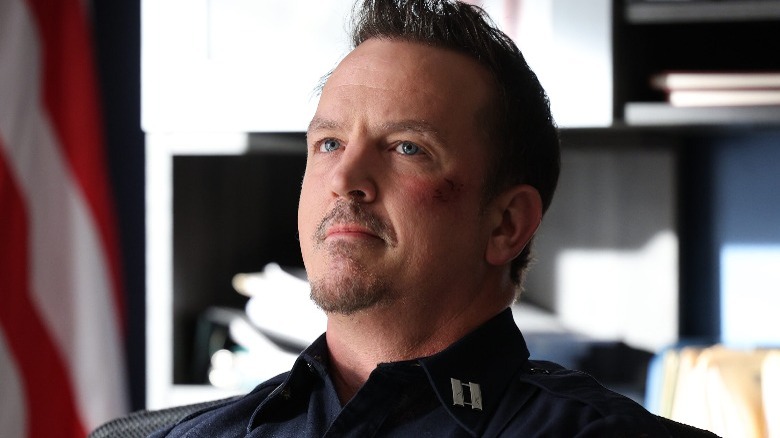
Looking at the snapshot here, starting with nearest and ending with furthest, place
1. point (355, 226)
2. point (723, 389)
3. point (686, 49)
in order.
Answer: point (355, 226), point (723, 389), point (686, 49)

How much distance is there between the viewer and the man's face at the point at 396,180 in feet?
3.91

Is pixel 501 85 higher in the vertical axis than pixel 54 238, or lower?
higher

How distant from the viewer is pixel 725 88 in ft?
6.26

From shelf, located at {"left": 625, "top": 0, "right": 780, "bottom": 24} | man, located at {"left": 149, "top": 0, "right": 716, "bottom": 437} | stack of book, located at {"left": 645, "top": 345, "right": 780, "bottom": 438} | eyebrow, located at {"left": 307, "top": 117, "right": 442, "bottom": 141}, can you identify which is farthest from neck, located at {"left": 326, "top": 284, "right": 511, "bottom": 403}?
shelf, located at {"left": 625, "top": 0, "right": 780, "bottom": 24}

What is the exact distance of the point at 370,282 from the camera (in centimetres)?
118

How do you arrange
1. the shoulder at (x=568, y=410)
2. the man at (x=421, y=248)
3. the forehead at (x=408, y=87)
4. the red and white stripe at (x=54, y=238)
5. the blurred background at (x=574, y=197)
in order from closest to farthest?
1. the shoulder at (x=568, y=410)
2. the man at (x=421, y=248)
3. the forehead at (x=408, y=87)
4. the blurred background at (x=574, y=197)
5. the red and white stripe at (x=54, y=238)

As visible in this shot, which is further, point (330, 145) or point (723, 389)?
point (723, 389)

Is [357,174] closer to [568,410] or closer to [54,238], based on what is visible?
[568,410]

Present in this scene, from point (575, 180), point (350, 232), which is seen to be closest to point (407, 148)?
point (350, 232)

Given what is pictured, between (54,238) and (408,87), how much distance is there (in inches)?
51.5

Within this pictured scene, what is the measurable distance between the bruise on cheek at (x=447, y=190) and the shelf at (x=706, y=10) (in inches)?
33.2

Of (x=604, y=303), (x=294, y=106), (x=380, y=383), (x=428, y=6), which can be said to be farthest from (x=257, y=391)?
(x=604, y=303)

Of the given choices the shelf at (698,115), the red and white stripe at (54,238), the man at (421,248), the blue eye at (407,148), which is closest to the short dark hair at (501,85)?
the man at (421,248)

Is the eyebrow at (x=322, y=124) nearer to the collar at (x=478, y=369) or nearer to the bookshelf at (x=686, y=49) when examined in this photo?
the collar at (x=478, y=369)
